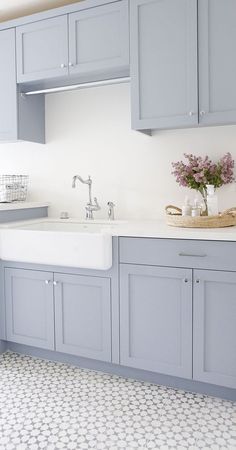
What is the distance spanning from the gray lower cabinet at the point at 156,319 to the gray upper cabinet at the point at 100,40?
4.18ft

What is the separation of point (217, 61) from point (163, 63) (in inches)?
12.3

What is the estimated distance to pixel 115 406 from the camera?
81.2 inches

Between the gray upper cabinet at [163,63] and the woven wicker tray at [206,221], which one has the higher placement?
the gray upper cabinet at [163,63]

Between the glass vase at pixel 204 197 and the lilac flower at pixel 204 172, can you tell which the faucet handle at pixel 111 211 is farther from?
the glass vase at pixel 204 197

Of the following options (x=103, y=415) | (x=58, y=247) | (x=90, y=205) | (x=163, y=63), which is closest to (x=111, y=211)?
(x=90, y=205)

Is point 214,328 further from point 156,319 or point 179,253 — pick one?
point 179,253

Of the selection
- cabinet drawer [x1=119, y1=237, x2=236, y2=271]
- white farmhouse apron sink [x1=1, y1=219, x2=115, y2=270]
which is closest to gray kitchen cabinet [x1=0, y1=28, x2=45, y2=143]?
white farmhouse apron sink [x1=1, y1=219, x2=115, y2=270]

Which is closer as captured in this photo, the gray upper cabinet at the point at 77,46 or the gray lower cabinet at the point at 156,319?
the gray lower cabinet at the point at 156,319

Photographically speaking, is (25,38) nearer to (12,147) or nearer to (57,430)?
(12,147)

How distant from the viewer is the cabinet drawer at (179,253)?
2.01m

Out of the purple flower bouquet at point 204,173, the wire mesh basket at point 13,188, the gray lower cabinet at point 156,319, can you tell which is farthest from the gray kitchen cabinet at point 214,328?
the wire mesh basket at point 13,188

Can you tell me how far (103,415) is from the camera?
198cm

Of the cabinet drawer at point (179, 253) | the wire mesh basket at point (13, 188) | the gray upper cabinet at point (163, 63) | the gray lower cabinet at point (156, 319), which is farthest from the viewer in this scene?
the wire mesh basket at point (13, 188)

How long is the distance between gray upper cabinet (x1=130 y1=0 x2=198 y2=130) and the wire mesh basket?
1.11 m
